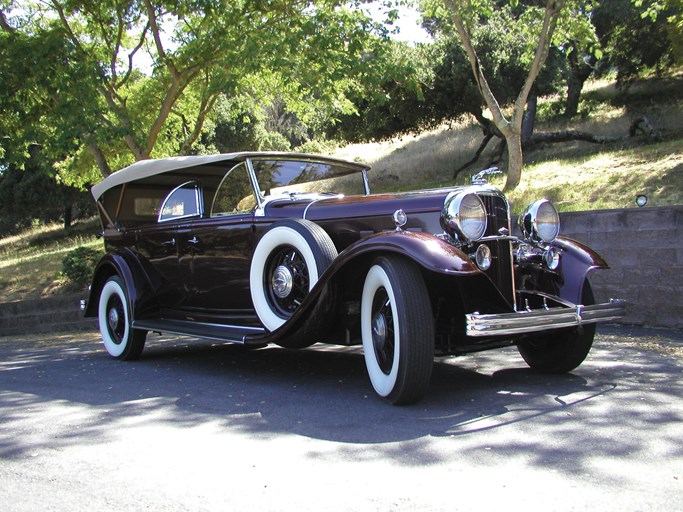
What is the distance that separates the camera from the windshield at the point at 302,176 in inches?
232

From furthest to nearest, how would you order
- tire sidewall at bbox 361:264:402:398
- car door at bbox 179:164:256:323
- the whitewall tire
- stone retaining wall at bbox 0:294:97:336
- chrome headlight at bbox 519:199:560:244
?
stone retaining wall at bbox 0:294:97:336 < car door at bbox 179:164:256:323 < chrome headlight at bbox 519:199:560:244 < the whitewall tire < tire sidewall at bbox 361:264:402:398

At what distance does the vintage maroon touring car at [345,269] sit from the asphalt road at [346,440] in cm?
37

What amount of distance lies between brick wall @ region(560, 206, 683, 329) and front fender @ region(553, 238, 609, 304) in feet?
8.37

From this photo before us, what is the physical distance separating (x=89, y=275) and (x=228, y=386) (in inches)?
387

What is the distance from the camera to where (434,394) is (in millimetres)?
4336

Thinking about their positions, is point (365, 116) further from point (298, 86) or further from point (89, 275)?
point (89, 275)

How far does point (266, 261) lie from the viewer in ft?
17.0

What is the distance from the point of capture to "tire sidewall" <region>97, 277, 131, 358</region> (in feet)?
21.9

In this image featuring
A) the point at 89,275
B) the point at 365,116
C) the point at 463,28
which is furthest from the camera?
the point at 365,116

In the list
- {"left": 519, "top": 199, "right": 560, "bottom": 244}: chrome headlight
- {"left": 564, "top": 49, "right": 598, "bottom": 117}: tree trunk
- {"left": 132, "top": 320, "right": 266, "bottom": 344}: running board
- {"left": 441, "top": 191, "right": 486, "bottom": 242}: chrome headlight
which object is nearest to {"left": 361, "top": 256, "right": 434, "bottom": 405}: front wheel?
{"left": 441, "top": 191, "right": 486, "bottom": 242}: chrome headlight

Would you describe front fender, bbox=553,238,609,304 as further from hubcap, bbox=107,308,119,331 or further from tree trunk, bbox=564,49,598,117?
tree trunk, bbox=564,49,598,117

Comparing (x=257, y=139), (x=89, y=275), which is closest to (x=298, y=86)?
(x=89, y=275)

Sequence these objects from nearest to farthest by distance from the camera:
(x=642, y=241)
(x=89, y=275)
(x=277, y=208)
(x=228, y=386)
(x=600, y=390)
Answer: (x=600, y=390) < (x=228, y=386) < (x=277, y=208) < (x=642, y=241) < (x=89, y=275)

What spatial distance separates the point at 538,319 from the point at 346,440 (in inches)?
54.0
